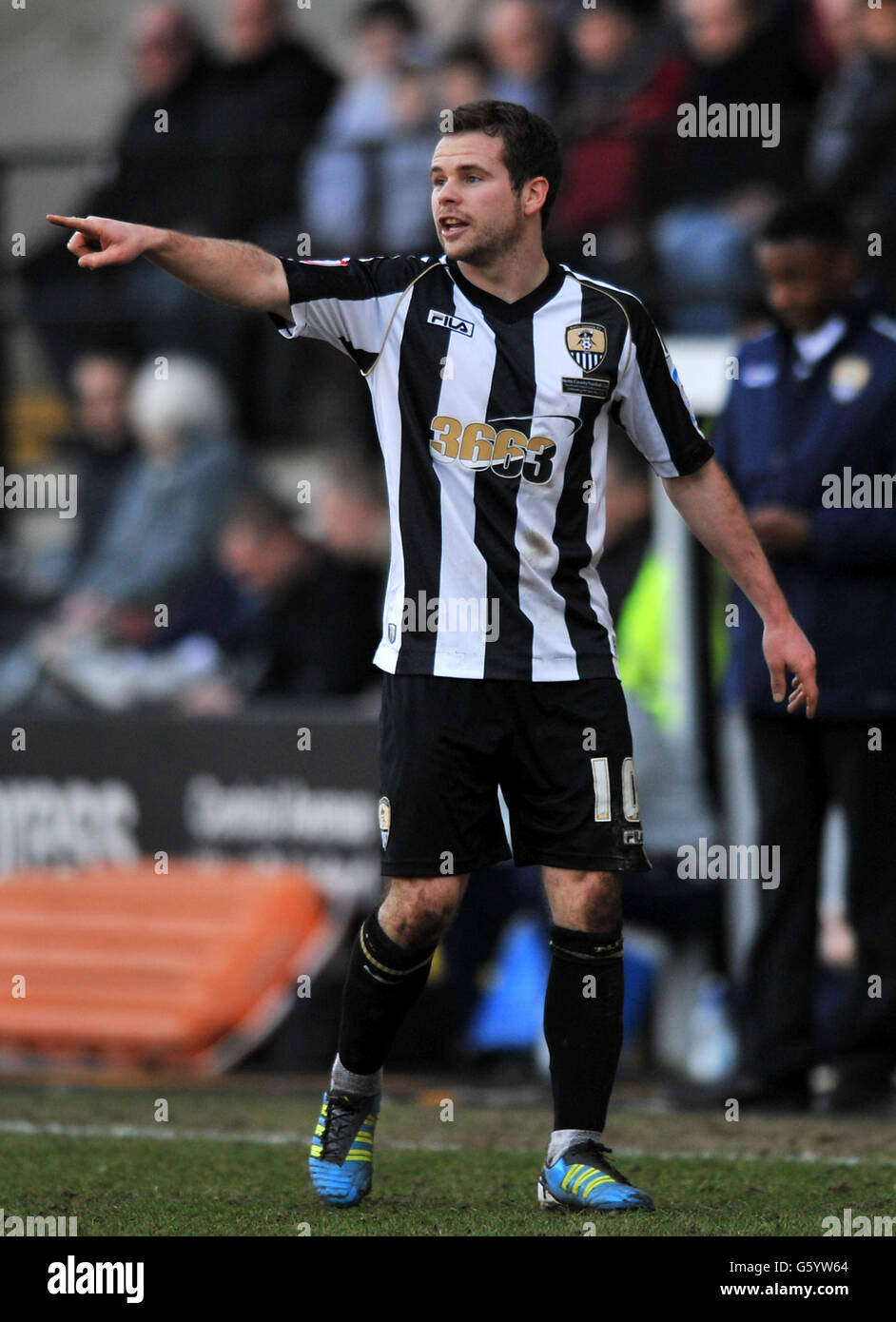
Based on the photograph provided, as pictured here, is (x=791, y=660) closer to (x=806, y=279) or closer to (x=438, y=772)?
(x=438, y=772)

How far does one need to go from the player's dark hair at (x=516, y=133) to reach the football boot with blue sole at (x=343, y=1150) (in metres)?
2.15

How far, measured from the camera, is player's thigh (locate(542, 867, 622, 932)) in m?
4.74

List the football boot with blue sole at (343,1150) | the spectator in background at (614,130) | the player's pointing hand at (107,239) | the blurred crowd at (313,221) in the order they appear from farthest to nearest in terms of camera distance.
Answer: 1. the spectator in background at (614,130)
2. the blurred crowd at (313,221)
3. the football boot with blue sole at (343,1150)
4. the player's pointing hand at (107,239)

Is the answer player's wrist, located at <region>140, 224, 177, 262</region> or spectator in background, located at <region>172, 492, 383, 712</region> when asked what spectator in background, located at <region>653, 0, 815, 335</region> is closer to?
spectator in background, located at <region>172, 492, 383, 712</region>

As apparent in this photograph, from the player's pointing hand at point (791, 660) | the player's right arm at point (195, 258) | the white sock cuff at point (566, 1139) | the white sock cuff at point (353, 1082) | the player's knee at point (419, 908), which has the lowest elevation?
the white sock cuff at point (566, 1139)

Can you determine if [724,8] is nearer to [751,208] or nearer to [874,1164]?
[751,208]

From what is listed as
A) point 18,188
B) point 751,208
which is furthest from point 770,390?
point 18,188

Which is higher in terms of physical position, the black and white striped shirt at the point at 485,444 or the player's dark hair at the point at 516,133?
the player's dark hair at the point at 516,133

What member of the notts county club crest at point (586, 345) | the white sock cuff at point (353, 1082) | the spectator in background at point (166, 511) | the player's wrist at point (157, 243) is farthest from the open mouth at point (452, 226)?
the spectator in background at point (166, 511)

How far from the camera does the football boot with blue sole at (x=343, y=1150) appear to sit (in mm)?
4801

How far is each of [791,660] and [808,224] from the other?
7.86 ft

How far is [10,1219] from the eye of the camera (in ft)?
15.3

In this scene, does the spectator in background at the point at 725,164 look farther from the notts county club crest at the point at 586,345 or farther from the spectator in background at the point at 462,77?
the notts county club crest at the point at 586,345

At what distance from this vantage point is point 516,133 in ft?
15.6
